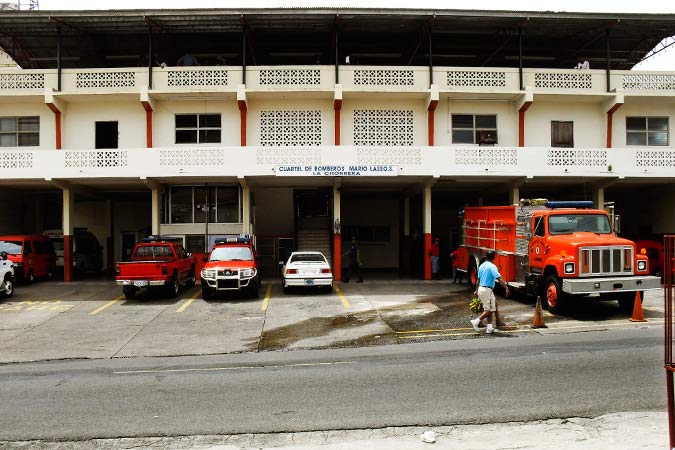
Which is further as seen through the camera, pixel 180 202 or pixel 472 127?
pixel 180 202

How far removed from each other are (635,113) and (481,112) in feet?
23.9

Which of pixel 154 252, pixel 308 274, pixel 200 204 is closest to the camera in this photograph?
pixel 308 274

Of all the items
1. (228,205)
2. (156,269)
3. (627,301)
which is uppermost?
(228,205)

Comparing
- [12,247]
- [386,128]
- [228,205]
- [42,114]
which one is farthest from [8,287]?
[386,128]

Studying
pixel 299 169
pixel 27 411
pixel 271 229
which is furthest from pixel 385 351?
pixel 271 229

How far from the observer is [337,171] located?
69.3ft

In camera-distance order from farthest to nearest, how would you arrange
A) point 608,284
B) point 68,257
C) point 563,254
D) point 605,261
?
point 68,257 → point 563,254 → point 605,261 → point 608,284

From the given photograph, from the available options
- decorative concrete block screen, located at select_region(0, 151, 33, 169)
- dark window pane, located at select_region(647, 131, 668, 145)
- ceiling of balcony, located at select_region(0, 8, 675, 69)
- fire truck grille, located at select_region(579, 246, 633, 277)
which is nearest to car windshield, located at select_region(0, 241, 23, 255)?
decorative concrete block screen, located at select_region(0, 151, 33, 169)

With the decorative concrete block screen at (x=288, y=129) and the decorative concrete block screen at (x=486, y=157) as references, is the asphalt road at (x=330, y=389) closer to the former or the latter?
the decorative concrete block screen at (x=486, y=157)

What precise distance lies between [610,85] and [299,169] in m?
14.4

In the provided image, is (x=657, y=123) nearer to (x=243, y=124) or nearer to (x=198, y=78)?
(x=243, y=124)

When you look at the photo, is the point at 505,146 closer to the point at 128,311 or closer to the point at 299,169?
→ the point at 299,169

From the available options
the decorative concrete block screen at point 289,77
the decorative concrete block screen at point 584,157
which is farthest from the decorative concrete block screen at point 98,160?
the decorative concrete block screen at point 584,157

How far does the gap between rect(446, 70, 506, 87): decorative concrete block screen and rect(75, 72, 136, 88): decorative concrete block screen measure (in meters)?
14.0
